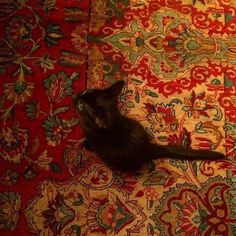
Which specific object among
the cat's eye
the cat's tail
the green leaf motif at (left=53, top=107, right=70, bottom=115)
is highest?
the cat's eye

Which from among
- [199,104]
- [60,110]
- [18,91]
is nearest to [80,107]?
[60,110]

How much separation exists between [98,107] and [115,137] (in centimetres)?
13

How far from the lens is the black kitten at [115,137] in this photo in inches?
43.3

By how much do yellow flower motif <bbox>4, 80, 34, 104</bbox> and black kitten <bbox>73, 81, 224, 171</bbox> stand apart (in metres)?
0.32

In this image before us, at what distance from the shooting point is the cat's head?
3.58 feet

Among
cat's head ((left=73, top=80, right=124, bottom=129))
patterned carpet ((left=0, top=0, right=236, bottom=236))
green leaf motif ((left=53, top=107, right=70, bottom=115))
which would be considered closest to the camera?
cat's head ((left=73, top=80, right=124, bottom=129))

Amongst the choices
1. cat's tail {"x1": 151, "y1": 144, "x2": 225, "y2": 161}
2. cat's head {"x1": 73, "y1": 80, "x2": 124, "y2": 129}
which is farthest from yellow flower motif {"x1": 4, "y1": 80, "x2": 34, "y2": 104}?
cat's tail {"x1": 151, "y1": 144, "x2": 225, "y2": 161}

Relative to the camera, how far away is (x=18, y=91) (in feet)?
4.58

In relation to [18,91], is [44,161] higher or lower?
lower

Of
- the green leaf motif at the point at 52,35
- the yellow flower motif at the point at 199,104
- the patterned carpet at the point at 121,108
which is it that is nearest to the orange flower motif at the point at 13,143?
the patterned carpet at the point at 121,108

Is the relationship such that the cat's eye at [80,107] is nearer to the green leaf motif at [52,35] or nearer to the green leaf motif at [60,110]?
the green leaf motif at [60,110]

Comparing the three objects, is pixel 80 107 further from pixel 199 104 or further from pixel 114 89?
pixel 199 104

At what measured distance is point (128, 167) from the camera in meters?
1.25

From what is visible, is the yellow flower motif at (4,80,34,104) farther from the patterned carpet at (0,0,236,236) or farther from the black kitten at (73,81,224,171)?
the black kitten at (73,81,224,171)
